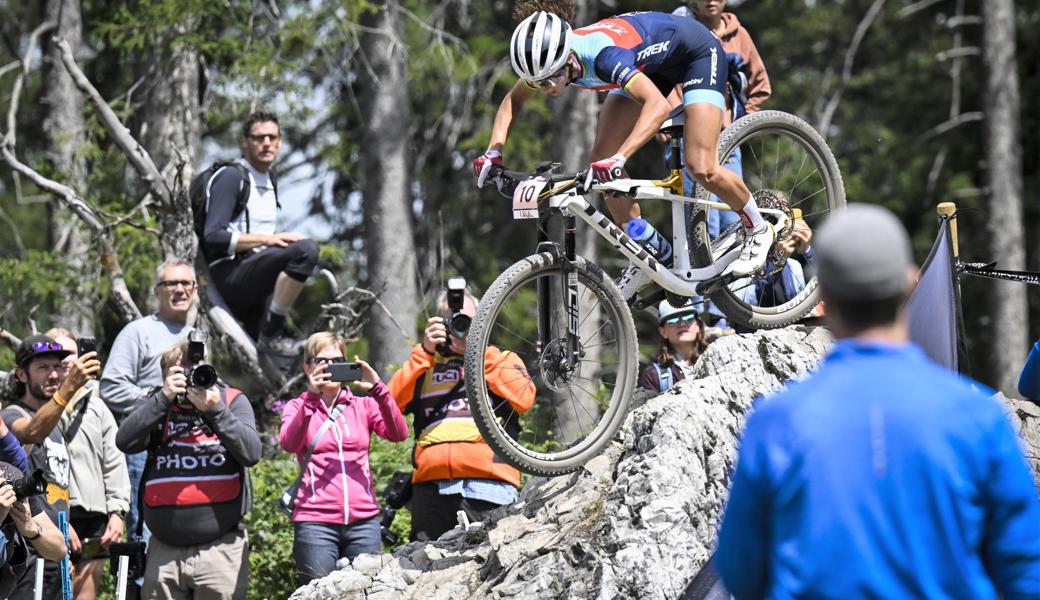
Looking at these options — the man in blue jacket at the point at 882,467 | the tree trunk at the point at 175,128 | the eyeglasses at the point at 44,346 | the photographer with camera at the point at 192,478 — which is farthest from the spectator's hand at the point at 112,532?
→ the man in blue jacket at the point at 882,467

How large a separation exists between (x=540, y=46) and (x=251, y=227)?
11.3ft

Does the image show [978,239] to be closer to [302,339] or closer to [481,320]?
[302,339]

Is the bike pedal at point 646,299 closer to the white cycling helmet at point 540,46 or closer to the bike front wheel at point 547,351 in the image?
the bike front wheel at point 547,351

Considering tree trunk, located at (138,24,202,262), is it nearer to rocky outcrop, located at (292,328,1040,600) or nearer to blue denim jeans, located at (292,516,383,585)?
blue denim jeans, located at (292,516,383,585)

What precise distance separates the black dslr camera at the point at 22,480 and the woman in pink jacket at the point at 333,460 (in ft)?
4.10

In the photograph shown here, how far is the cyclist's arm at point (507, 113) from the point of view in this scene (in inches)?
247

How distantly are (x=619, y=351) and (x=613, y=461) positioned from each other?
1.81 feet

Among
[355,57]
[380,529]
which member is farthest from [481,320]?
[355,57]

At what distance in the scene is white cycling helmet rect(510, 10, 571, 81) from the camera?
19.4 ft

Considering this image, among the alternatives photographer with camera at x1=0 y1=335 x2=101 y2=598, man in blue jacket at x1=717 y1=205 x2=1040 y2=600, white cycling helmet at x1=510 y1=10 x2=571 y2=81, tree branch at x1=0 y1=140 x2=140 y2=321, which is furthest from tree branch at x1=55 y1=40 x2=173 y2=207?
man in blue jacket at x1=717 y1=205 x2=1040 y2=600

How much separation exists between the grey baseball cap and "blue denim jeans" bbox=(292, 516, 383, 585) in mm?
4458

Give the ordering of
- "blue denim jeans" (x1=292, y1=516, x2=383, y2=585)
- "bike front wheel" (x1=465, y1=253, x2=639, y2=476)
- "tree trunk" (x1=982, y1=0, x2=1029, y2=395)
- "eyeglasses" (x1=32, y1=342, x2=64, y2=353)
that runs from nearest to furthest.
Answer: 1. "bike front wheel" (x1=465, y1=253, x2=639, y2=476)
2. "blue denim jeans" (x1=292, y1=516, x2=383, y2=585)
3. "eyeglasses" (x1=32, y1=342, x2=64, y2=353)
4. "tree trunk" (x1=982, y1=0, x2=1029, y2=395)

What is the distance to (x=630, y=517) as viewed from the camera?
5520 millimetres

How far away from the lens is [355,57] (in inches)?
583
